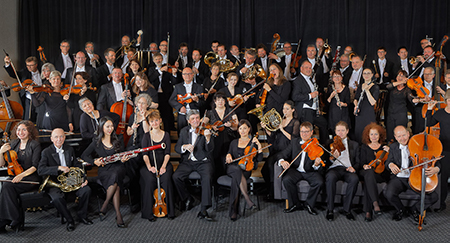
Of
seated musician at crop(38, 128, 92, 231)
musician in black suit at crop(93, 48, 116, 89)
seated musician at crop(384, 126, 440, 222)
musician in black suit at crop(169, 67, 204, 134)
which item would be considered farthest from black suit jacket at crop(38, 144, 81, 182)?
seated musician at crop(384, 126, 440, 222)

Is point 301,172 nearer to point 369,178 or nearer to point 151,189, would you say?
point 369,178

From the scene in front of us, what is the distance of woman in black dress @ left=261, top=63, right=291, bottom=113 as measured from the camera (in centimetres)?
526

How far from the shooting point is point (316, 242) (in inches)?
144

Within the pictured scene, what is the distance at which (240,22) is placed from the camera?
25.8ft

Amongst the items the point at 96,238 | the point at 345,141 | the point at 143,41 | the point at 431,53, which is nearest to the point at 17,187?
the point at 96,238

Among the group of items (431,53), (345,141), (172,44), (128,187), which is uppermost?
(172,44)

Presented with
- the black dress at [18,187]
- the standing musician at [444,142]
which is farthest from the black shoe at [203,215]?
the standing musician at [444,142]

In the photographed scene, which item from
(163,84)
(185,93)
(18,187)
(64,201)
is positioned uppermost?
(163,84)

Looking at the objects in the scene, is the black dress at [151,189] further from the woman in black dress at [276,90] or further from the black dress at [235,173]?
the woman in black dress at [276,90]

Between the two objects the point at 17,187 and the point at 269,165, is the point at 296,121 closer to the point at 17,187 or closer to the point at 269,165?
the point at 269,165

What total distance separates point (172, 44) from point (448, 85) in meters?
4.87

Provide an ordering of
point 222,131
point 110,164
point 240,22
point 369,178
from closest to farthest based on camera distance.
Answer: point 369,178
point 110,164
point 222,131
point 240,22

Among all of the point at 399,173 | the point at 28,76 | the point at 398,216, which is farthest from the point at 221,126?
the point at 28,76

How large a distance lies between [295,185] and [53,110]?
3.07 m
